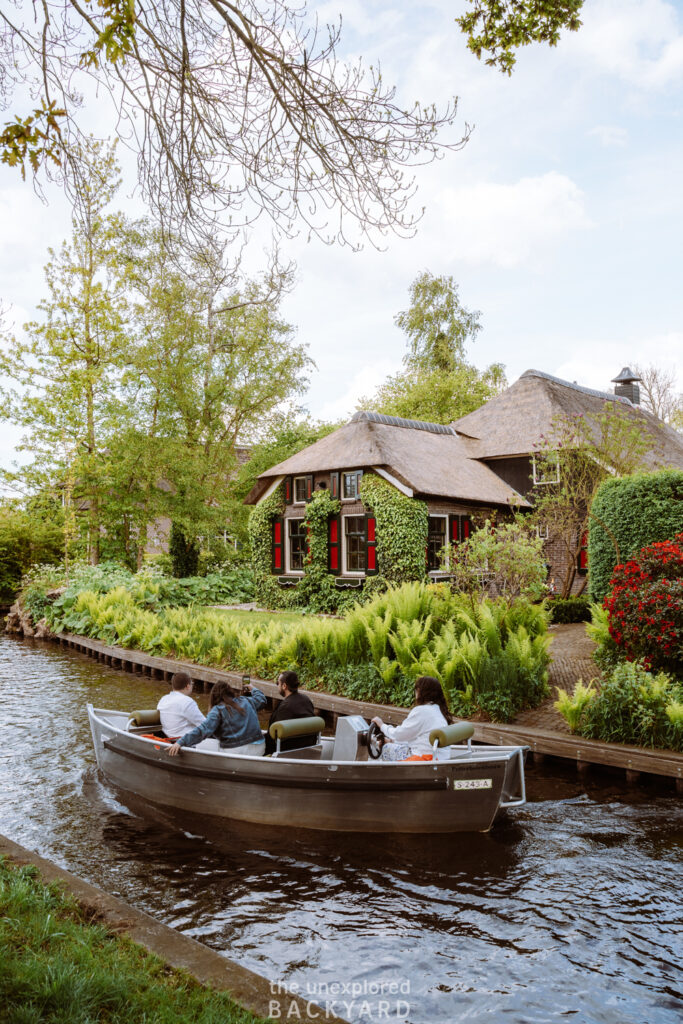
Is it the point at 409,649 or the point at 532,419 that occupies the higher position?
the point at 532,419

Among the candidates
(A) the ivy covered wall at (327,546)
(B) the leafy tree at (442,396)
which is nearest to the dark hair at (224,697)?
(A) the ivy covered wall at (327,546)

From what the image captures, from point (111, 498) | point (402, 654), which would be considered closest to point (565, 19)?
point (402, 654)

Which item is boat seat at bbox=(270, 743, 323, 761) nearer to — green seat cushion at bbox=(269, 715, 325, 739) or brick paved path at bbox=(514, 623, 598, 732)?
green seat cushion at bbox=(269, 715, 325, 739)

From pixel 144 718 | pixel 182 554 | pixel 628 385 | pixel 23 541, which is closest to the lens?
pixel 144 718

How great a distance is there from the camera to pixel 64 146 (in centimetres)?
547

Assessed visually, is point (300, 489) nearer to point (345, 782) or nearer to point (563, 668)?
point (563, 668)

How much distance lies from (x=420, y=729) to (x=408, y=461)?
15157 mm

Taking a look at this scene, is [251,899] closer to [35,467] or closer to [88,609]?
[88,609]

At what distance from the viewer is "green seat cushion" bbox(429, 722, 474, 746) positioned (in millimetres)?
7098

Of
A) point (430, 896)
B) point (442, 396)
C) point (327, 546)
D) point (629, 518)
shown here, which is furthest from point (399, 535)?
point (442, 396)

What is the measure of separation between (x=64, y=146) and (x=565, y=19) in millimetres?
3847

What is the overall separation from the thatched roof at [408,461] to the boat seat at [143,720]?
1230 centimetres

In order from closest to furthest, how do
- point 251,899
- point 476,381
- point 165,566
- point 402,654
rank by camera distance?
point 251,899
point 402,654
point 165,566
point 476,381

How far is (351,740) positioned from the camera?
7.69 metres
